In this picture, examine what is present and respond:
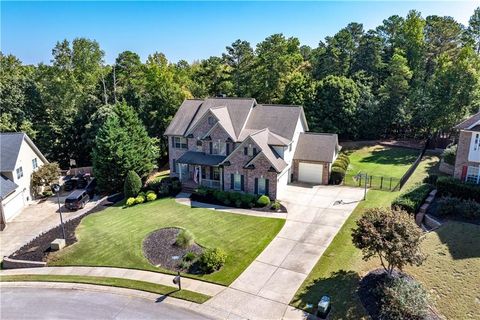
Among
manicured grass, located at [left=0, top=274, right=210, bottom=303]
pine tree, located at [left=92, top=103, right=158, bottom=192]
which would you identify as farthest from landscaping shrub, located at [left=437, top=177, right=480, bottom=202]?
pine tree, located at [left=92, top=103, right=158, bottom=192]

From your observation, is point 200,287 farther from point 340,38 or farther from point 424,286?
point 340,38

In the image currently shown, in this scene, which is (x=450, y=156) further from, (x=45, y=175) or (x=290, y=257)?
(x=45, y=175)

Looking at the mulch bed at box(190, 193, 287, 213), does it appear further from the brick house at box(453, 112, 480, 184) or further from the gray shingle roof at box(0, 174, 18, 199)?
the gray shingle roof at box(0, 174, 18, 199)

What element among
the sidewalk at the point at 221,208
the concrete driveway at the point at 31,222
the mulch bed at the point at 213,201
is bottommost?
the concrete driveway at the point at 31,222

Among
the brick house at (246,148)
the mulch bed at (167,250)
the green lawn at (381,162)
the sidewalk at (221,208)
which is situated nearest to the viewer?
the mulch bed at (167,250)

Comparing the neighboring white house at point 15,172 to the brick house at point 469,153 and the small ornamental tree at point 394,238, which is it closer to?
the small ornamental tree at point 394,238

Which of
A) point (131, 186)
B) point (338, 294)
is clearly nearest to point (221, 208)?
point (131, 186)

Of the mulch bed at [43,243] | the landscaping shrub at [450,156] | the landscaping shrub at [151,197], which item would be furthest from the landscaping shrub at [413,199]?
the mulch bed at [43,243]
